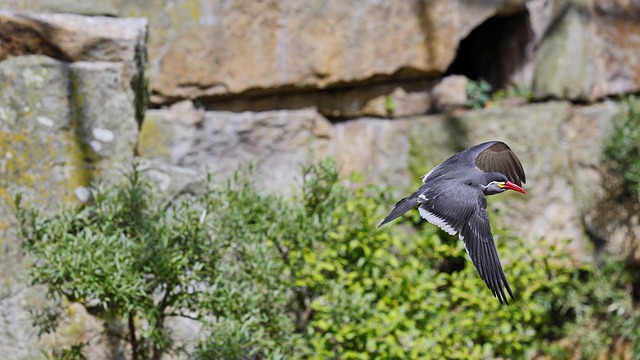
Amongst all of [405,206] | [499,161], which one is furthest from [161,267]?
[499,161]

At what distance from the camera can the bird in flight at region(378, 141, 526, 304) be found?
137 inches

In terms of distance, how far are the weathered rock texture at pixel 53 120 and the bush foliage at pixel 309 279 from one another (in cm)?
26

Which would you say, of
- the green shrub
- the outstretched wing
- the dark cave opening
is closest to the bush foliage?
the green shrub

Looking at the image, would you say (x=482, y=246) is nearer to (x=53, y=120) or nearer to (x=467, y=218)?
(x=467, y=218)

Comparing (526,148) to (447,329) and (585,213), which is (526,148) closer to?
(585,213)

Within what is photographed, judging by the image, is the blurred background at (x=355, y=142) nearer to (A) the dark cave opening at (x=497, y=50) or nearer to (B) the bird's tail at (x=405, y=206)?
(A) the dark cave opening at (x=497, y=50)

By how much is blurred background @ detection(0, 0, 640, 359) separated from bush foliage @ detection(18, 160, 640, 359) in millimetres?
19

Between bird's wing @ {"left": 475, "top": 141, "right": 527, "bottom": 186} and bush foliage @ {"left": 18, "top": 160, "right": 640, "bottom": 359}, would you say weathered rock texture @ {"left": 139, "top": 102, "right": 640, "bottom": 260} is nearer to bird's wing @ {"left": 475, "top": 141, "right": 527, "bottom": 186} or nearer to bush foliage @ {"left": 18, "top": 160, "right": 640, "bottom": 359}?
bush foliage @ {"left": 18, "top": 160, "right": 640, "bottom": 359}

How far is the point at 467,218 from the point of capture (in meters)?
3.63

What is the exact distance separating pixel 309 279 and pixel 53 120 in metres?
1.53

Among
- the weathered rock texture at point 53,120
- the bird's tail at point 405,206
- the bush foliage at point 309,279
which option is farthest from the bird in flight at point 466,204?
the weathered rock texture at point 53,120

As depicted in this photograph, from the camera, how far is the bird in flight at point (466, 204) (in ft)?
11.4

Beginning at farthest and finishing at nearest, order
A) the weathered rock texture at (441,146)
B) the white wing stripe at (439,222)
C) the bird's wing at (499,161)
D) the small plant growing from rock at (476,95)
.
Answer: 1. the small plant growing from rock at (476,95)
2. the weathered rock texture at (441,146)
3. the bird's wing at (499,161)
4. the white wing stripe at (439,222)

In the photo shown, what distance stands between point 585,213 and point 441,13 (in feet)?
5.12
